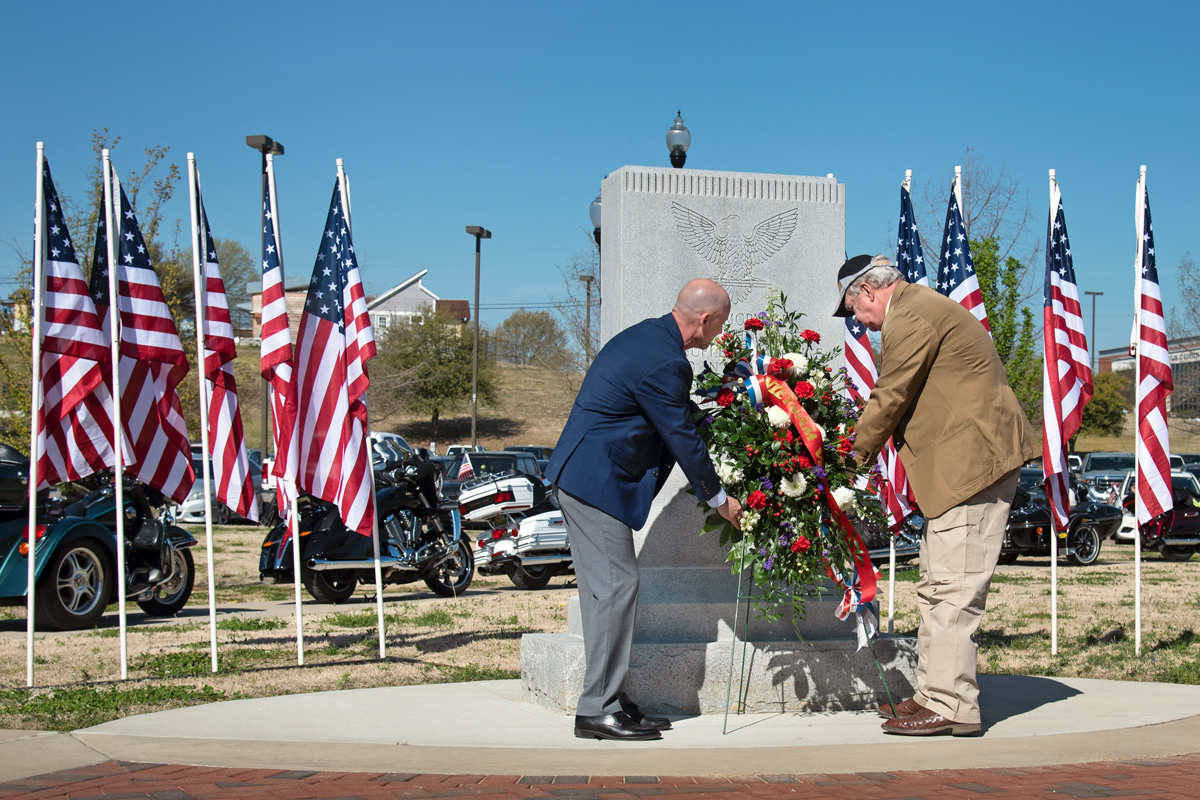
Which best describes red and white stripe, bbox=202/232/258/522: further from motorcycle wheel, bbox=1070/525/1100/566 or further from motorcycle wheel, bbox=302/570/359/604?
motorcycle wheel, bbox=1070/525/1100/566

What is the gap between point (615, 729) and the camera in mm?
5129

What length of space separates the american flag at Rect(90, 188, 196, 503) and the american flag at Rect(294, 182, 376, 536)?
0.88 meters

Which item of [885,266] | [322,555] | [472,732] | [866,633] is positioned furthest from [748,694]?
[322,555]

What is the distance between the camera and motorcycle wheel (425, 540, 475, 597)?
42.0 ft

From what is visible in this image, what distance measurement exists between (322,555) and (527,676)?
257 inches

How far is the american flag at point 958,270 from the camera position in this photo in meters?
8.49

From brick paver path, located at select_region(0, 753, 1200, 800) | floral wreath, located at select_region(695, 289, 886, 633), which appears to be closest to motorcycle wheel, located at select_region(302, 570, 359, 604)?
floral wreath, located at select_region(695, 289, 886, 633)

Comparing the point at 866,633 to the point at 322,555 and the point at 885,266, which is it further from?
the point at 322,555

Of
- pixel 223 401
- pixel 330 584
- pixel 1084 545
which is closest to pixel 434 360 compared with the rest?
pixel 1084 545

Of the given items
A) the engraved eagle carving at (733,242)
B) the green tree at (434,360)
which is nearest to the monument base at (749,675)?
the engraved eagle carving at (733,242)

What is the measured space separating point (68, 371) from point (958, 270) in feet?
20.4

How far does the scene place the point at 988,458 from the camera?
17.0 ft

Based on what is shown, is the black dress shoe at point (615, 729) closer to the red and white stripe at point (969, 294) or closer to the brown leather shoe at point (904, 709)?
the brown leather shoe at point (904, 709)

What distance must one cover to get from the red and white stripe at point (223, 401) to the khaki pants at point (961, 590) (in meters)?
4.52
